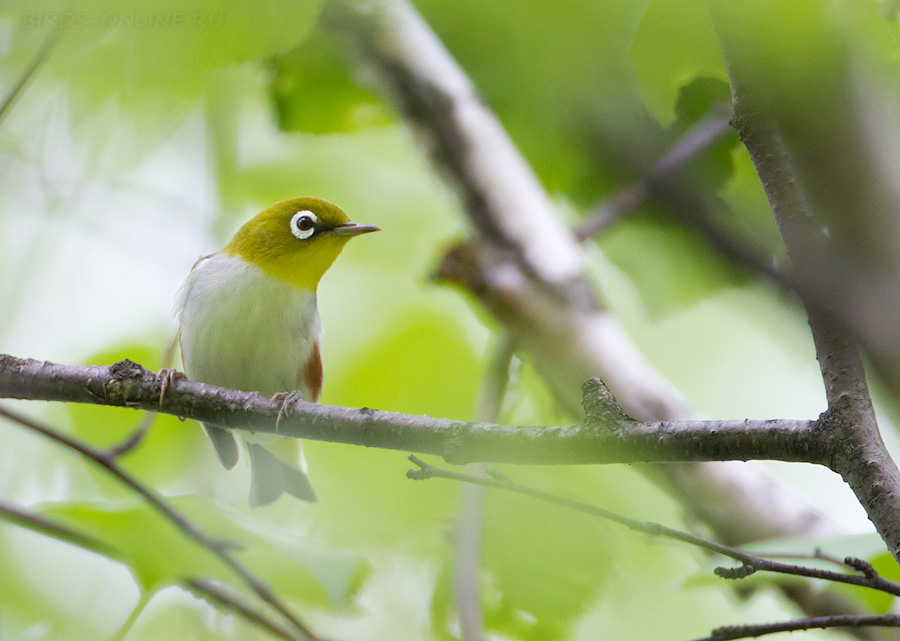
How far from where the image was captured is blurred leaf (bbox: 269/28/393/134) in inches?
142

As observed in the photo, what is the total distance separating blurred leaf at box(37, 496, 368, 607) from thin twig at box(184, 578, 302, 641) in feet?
0.39

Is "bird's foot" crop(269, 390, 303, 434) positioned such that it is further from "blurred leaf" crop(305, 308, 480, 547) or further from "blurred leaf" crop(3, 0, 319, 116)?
"blurred leaf" crop(305, 308, 480, 547)

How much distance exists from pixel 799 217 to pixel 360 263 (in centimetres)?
454

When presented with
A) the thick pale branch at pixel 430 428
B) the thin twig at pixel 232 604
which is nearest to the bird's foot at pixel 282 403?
the thick pale branch at pixel 430 428

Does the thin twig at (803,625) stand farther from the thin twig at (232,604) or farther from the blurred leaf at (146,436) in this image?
the blurred leaf at (146,436)

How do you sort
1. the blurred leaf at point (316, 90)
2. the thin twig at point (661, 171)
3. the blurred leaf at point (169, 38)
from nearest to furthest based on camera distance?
the blurred leaf at point (169, 38), the thin twig at point (661, 171), the blurred leaf at point (316, 90)

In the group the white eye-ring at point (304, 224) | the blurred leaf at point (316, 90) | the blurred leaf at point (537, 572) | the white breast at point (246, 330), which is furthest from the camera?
the white eye-ring at point (304, 224)

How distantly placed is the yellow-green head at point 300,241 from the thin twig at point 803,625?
3.00 m

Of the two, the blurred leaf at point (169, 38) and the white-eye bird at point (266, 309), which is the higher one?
the white-eye bird at point (266, 309)

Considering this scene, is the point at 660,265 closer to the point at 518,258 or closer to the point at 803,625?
the point at 518,258

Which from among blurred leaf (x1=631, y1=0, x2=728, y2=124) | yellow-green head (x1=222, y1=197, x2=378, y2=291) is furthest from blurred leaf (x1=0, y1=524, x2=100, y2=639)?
blurred leaf (x1=631, y1=0, x2=728, y2=124)

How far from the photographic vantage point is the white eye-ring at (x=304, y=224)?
438 cm

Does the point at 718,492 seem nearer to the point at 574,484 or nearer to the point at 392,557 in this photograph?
the point at 574,484

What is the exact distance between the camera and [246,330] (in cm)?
421
